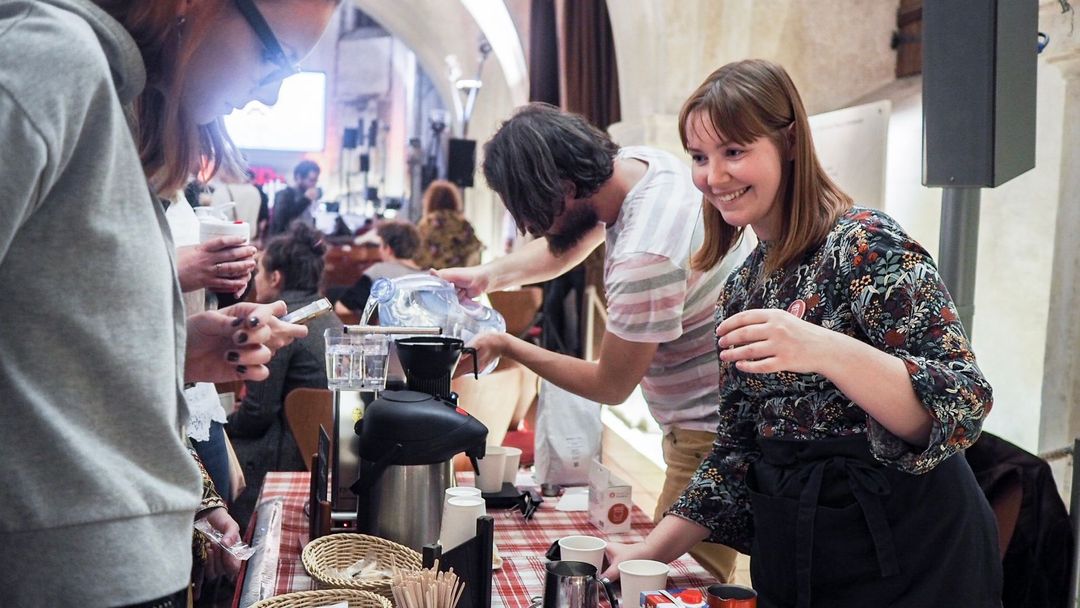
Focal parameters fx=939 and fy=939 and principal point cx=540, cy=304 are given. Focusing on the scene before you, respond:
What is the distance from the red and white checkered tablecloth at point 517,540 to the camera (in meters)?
1.58

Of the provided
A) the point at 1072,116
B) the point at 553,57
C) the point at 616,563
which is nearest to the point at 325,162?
the point at 553,57

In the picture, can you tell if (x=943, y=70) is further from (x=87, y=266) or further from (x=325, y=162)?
(x=325, y=162)

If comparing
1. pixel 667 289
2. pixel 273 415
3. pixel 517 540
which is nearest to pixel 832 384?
pixel 667 289

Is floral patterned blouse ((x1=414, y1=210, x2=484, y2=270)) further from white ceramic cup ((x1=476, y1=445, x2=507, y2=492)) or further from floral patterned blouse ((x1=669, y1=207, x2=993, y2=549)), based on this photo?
floral patterned blouse ((x1=669, y1=207, x2=993, y2=549))

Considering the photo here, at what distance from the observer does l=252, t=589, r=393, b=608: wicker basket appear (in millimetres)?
1301

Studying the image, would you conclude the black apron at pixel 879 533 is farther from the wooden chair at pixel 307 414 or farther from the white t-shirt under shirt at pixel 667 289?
the wooden chair at pixel 307 414

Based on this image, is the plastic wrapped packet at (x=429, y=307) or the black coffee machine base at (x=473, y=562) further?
the plastic wrapped packet at (x=429, y=307)

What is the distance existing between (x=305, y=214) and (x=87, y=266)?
6964mm

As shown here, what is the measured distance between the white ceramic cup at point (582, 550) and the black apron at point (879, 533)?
0.29 m

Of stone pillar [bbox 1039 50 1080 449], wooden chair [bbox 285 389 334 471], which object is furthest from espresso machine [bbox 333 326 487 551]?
stone pillar [bbox 1039 50 1080 449]

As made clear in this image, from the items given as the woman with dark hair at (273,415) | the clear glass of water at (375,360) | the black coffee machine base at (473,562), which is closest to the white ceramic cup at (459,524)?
the black coffee machine base at (473,562)

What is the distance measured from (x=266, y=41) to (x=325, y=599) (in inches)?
31.0

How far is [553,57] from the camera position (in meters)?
8.36

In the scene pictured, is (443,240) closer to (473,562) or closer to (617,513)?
(617,513)
